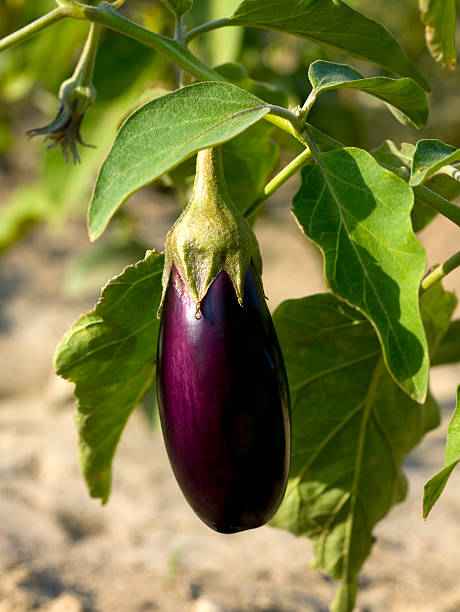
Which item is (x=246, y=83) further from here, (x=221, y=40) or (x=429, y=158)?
(x=221, y=40)

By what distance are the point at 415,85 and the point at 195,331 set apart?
0.22 metres

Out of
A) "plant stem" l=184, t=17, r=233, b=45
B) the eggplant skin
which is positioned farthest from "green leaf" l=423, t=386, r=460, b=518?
"plant stem" l=184, t=17, r=233, b=45

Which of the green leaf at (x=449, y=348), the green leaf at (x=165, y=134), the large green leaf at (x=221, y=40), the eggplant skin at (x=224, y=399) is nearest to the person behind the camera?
the green leaf at (x=165, y=134)

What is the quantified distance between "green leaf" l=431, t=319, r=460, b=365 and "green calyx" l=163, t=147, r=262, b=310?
422 mm

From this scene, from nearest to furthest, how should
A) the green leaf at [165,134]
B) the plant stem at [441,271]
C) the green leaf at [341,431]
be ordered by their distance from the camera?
the green leaf at [165,134]
the plant stem at [441,271]
the green leaf at [341,431]

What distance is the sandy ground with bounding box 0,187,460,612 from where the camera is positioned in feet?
3.63

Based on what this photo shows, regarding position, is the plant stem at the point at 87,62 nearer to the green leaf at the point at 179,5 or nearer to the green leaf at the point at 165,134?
the green leaf at the point at 179,5

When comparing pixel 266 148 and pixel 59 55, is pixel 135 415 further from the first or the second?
pixel 266 148

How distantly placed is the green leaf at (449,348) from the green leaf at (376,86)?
38 centimetres

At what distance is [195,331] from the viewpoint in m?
0.54

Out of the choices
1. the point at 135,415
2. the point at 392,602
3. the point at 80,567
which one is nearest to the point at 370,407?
the point at 392,602

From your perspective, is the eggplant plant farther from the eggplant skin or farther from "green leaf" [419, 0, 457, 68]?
"green leaf" [419, 0, 457, 68]

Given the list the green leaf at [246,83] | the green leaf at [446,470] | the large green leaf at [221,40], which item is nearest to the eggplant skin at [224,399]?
the green leaf at [446,470]

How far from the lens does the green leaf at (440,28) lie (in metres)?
0.83
